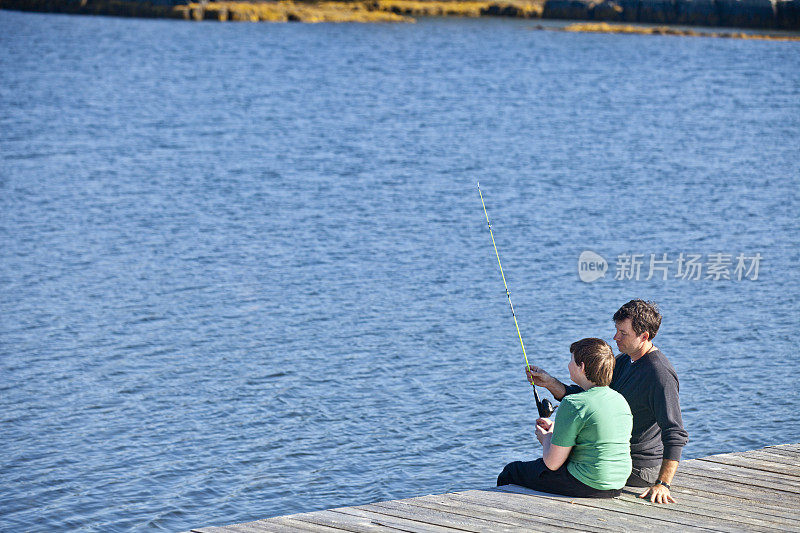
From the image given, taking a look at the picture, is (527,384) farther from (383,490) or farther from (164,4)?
(164,4)

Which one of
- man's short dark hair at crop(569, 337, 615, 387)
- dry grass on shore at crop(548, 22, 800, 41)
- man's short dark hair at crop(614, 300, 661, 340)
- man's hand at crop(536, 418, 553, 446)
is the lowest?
man's hand at crop(536, 418, 553, 446)

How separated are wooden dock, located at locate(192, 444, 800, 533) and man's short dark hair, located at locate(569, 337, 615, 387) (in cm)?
81

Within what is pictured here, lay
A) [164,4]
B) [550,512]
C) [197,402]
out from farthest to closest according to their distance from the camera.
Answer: [164,4]
[197,402]
[550,512]

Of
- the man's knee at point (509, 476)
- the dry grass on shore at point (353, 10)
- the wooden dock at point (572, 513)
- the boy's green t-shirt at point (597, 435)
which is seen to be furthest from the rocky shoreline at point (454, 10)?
the boy's green t-shirt at point (597, 435)

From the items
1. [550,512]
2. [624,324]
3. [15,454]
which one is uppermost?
[624,324]

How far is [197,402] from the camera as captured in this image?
469 inches

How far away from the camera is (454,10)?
309ft

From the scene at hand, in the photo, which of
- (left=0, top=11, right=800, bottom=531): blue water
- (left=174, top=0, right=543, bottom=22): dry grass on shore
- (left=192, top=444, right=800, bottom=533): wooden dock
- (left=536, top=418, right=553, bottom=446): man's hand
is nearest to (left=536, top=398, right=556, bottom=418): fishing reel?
(left=536, top=418, right=553, bottom=446): man's hand

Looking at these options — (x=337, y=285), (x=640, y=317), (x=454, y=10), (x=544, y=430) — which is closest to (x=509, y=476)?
(x=544, y=430)

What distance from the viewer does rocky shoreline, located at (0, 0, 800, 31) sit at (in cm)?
7212

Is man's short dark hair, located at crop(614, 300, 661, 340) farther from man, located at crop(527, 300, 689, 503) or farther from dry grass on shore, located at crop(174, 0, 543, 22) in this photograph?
dry grass on shore, located at crop(174, 0, 543, 22)

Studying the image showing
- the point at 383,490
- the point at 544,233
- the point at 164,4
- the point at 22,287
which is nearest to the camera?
the point at 383,490

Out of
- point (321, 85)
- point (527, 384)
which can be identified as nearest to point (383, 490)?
point (527, 384)

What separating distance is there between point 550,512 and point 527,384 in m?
6.41
